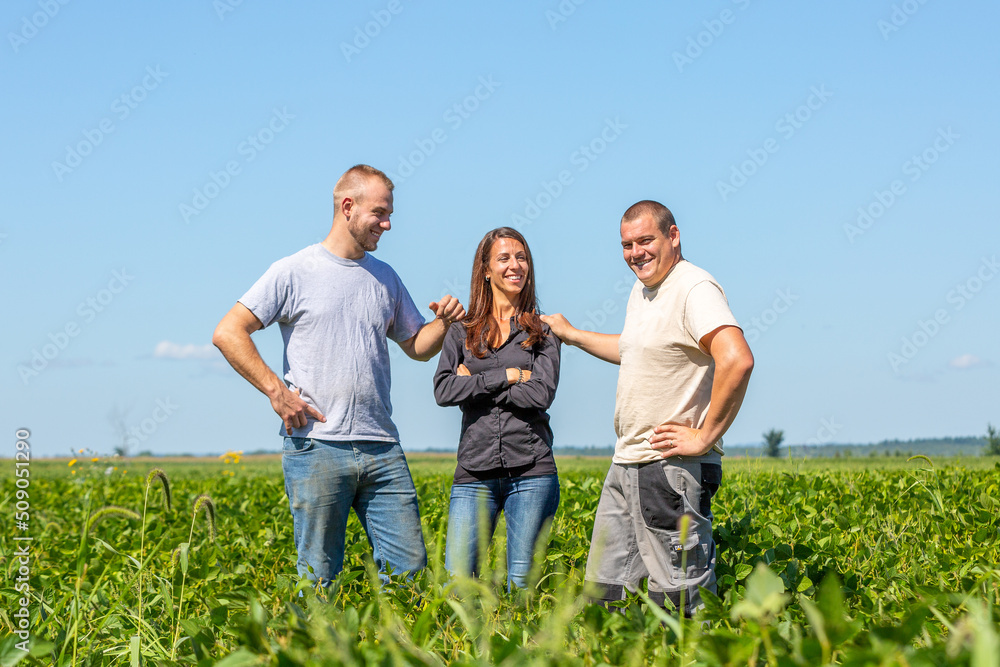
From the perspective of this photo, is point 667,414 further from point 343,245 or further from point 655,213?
point 343,245

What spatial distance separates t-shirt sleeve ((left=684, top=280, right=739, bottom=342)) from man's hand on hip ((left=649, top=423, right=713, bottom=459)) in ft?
1.39

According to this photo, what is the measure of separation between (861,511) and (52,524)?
7541 millimetres

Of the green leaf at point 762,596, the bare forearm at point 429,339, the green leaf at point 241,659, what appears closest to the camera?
the green leaf at point 762,596

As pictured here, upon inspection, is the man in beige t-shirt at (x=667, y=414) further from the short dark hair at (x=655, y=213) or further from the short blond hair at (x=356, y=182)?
the short blond hair at (x=356, y=182)

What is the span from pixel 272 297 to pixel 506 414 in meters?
1.50

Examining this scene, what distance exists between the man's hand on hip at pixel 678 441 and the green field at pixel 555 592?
633 millimetres

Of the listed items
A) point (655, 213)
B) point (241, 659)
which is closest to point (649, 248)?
point (655, 213)

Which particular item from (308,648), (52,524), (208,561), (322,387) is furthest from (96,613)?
(52,524)

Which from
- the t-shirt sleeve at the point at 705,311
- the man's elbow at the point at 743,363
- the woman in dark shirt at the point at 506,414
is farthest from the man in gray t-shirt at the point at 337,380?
the man's elbow at the point at 743,363

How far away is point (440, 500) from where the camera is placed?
7.05 metres

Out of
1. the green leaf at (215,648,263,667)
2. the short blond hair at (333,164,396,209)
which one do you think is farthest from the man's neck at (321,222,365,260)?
the green leaf at (215,648,263,667)

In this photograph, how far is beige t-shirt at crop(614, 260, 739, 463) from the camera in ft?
12.6

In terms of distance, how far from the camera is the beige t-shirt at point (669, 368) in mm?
3854

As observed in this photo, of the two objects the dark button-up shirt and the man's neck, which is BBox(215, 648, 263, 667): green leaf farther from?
the man's neck
